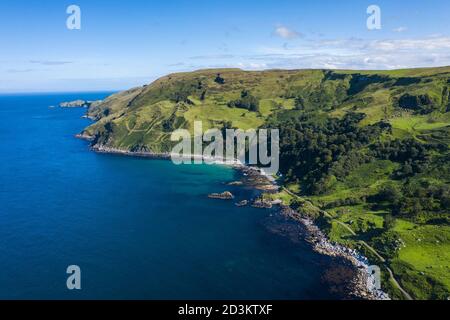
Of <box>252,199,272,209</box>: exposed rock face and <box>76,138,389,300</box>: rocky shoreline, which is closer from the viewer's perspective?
<box>76,138,389,300</box>: rocky shoreline

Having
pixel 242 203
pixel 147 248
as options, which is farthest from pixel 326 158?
pixel 147 248

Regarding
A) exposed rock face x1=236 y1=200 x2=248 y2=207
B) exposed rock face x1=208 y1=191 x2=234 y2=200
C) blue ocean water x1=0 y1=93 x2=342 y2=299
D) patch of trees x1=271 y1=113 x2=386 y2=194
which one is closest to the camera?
blue ocean water x1=0 y1=93 x2=342 y2=299

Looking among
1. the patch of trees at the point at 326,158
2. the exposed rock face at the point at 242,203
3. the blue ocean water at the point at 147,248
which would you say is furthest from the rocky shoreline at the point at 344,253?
the patch of trees at the point at 326,158

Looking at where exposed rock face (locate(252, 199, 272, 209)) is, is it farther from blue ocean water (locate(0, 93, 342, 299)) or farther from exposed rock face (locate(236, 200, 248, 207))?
blue ocean water (locate(0, 93, 342, 299))

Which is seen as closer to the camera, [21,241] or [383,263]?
[383,263]

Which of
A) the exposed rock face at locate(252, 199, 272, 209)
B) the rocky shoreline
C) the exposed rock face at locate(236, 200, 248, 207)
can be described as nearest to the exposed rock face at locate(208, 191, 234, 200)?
the rocky shoreline

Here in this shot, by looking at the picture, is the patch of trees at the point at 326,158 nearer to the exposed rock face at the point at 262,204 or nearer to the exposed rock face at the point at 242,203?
the exposed rock face at the point at 262,204
